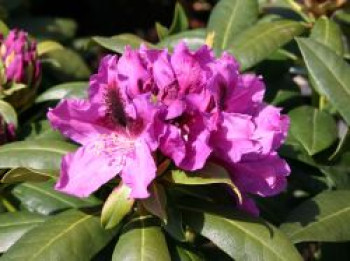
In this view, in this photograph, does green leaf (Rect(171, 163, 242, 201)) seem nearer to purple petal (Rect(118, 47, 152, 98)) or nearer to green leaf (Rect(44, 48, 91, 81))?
purple petal (Rect(118, 47, 152, 98))

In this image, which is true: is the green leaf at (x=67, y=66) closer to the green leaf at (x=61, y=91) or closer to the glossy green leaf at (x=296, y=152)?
the green leaf at (x=61, y=91)

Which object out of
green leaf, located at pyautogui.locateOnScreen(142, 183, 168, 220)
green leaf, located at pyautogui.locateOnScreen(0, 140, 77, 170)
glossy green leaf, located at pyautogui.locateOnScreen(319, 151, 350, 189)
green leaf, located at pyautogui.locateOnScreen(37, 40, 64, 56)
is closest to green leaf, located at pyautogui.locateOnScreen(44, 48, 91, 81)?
green leaf, located at pyautogui.locateOnScreen(37, 40, 64, 56)

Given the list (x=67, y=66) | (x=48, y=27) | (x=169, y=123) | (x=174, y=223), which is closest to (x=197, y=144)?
(x=169, y=123)

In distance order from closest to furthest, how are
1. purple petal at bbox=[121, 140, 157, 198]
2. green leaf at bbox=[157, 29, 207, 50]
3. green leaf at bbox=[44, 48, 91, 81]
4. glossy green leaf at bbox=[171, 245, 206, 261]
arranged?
purple petal at bbox=[121, 140, 157, 198]
glossy green leaf at bbox=[171, 245, 206, 261]
green leaf at bbox=[157, 29, 207, 50]
green leaf at bbox=[44, 48, 91, 81]

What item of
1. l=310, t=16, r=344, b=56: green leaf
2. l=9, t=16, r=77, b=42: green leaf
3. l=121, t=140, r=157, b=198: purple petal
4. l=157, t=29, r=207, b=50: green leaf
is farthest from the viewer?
l=9, t=16, r=77, b=42: green leaf

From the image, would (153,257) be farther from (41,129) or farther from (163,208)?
(41,129)

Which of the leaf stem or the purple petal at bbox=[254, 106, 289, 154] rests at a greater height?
the purple petal at bbox=[254, 106, 289, 154]

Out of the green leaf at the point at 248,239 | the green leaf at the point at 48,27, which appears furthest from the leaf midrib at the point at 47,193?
the green leaf at the point at 48,27
